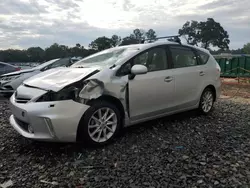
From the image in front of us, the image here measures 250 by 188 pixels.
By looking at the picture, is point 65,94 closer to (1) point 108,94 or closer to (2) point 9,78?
(1) point 108,94

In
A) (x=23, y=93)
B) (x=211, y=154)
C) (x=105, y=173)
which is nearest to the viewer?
(x=105, y=173)

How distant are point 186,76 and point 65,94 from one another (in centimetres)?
244

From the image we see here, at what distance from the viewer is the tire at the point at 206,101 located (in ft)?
16.6

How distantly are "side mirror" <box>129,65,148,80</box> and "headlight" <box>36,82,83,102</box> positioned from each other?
2.90 ft

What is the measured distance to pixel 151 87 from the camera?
3930 mm

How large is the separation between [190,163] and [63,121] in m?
1.66

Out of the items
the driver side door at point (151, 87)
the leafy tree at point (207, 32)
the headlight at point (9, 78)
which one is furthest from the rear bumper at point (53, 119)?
the leafy tree at point (207, 32)

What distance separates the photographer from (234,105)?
646cm

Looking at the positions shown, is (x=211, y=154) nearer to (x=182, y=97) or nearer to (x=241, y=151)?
(x=241, y=151)

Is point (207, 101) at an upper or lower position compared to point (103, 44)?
lower

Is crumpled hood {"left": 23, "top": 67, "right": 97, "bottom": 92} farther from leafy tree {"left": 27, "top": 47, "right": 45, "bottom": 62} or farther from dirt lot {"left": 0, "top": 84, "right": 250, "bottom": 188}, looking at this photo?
leafy tree {"left": 27, "top": 47, "right": 45, "bottom": 62}

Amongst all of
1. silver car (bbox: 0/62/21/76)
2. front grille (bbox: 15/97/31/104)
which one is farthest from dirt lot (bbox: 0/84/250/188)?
silver car (bbox: 0/62/21/76)

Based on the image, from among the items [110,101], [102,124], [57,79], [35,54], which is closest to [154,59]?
[110,101]

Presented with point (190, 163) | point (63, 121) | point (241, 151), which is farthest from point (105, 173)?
point (241, 151)
